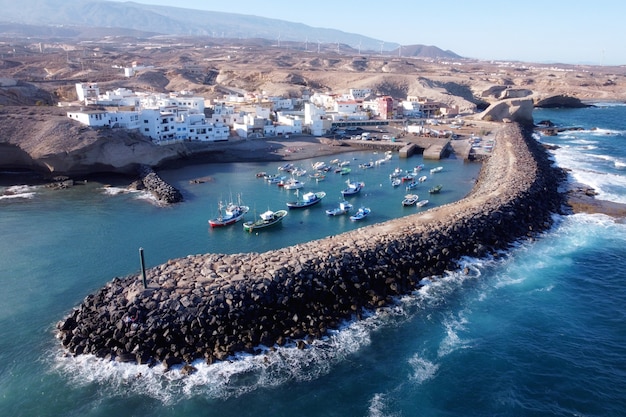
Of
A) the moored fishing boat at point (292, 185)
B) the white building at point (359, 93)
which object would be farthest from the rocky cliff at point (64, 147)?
the white building at point (359, 93)

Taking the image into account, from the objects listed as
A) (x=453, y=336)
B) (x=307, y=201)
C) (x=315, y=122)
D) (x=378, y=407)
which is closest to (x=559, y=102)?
(x=315, y=122)

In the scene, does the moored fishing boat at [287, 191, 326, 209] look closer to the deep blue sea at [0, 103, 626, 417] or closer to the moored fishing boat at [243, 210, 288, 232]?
the deep blue sea at [0, 103, 626, 417]

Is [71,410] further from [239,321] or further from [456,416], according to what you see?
[456,416]

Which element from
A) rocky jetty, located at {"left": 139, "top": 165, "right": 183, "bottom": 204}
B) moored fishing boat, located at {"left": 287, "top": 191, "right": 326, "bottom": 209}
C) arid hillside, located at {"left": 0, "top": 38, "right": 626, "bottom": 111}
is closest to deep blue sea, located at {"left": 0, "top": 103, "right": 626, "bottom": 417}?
moored fishing boat, located at {"left": 287, "top": 191, "right": 326, "bottom": 209}

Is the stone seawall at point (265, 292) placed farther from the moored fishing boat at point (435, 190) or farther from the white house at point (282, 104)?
the white house at point (282, 104)

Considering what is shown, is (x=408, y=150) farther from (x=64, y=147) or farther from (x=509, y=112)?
(x=64, y=147)

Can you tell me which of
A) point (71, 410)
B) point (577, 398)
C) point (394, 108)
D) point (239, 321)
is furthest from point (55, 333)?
point (394, 108)
